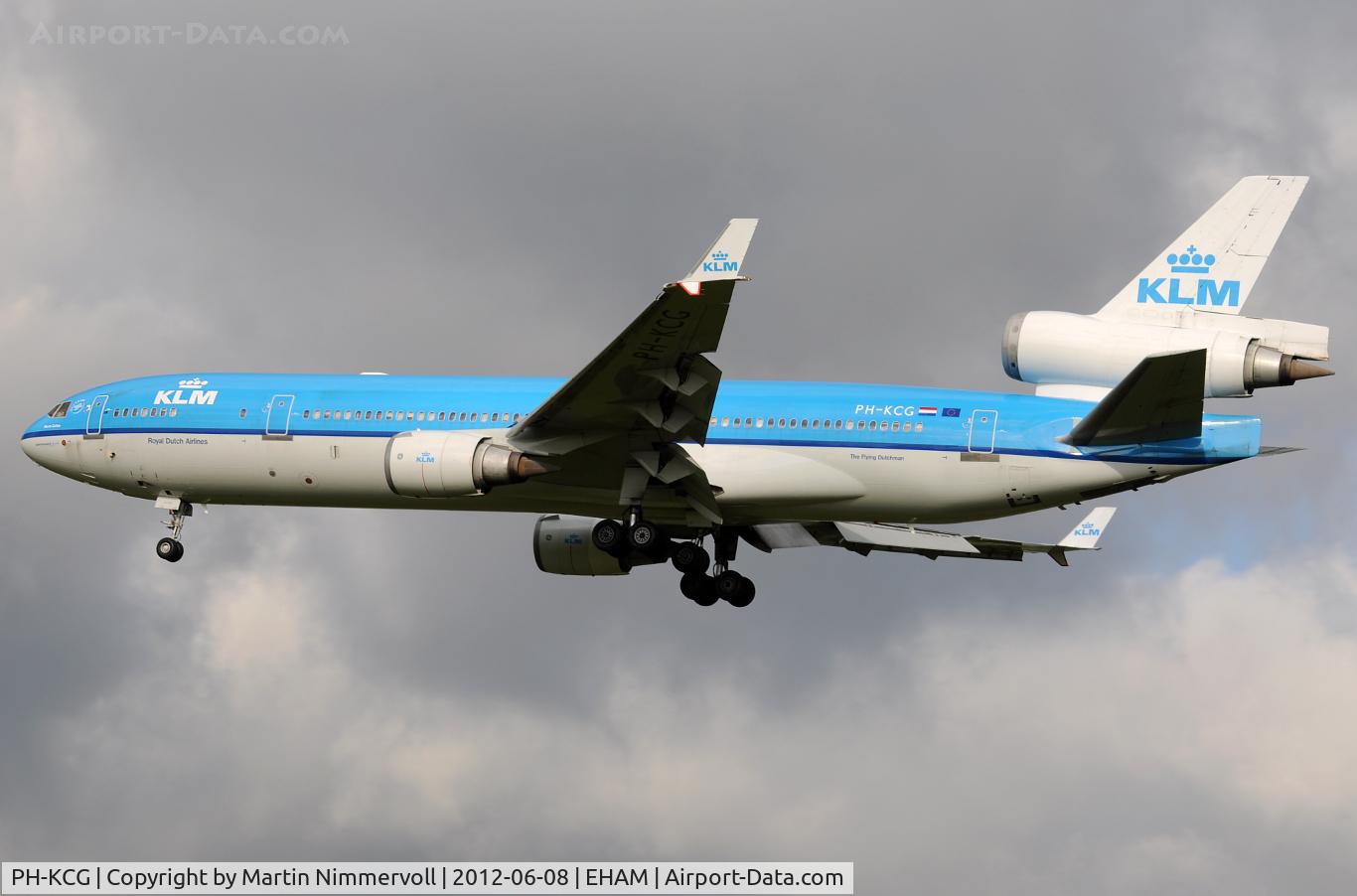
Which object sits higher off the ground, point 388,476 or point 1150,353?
point 1150,353

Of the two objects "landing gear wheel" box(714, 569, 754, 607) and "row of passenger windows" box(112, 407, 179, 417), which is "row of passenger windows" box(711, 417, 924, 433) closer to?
"landing gear wheel" box(714, 569, 754, 607)

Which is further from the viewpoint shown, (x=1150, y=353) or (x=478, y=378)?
(x=478, y=378)

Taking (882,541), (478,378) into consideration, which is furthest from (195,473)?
(882,541)

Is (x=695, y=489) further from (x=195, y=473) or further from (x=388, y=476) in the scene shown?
(x=195, y=473)

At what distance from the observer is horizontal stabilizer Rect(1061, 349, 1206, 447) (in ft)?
116

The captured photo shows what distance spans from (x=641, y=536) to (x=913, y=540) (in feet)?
29.5

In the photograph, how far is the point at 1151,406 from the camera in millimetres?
36812

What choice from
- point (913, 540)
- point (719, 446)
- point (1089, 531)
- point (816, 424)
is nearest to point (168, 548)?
point (719, 446)

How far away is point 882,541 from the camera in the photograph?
152 feet

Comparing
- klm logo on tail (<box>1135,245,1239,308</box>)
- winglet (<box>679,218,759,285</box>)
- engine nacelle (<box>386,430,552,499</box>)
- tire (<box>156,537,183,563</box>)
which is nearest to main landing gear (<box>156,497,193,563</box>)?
tire (<box>156,537,183,563</box>)

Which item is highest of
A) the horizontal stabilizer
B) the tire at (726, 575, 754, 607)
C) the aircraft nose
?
the aircraft nose

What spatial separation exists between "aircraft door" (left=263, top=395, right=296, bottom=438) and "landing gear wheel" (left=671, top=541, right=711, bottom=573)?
950 centimetres

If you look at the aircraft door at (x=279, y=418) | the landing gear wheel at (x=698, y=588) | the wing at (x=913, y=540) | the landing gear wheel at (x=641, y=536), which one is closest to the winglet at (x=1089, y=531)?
the wing at (x=913, y=540)

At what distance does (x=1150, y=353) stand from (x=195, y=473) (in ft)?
73.2
